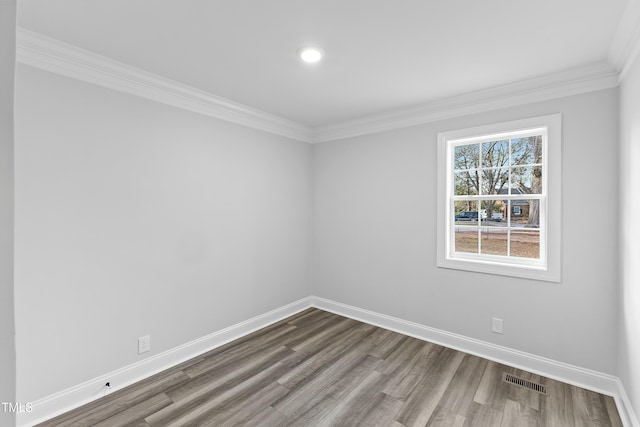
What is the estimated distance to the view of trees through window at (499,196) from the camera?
2.87 m

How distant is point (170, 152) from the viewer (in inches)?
110

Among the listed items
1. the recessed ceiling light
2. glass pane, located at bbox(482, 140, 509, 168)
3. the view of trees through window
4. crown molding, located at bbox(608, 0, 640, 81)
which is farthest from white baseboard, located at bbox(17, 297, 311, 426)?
crown molding, located at bbox(608, 0, 640, 81)

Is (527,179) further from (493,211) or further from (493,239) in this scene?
(493,239)

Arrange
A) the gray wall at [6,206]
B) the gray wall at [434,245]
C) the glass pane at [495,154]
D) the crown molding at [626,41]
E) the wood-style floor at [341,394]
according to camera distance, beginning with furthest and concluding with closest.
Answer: the glass pane at [495,154], the gray wall at [434,245], the wood-style floor at [341,394], the crown molding at [626,41], the gray wall at [6,206]

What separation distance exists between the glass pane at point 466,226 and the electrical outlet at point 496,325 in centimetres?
67

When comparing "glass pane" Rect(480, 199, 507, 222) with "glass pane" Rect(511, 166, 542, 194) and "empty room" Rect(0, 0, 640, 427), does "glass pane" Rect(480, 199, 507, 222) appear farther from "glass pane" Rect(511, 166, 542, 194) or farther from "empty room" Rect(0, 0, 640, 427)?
"glass pane" Rect(511, 166, 542, 194)

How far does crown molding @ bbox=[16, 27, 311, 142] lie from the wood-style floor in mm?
2438

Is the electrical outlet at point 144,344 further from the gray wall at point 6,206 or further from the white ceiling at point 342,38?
the gray wall at point 6,206

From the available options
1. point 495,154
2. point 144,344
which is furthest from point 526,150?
point 144,344

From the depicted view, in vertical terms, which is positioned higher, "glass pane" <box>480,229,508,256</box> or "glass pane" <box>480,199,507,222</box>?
"glass pane" <box>480,199,507,222</box>

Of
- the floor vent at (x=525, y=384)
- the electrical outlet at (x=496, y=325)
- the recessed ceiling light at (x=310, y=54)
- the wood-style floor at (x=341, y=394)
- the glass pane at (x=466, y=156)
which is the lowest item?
the wood-style floor at (x=341, y=394)

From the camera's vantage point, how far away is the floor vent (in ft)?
8.08

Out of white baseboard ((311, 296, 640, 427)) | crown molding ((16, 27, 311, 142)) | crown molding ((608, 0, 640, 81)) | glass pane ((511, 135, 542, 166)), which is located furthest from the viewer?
glass pane ((511, 135, 542, 166))

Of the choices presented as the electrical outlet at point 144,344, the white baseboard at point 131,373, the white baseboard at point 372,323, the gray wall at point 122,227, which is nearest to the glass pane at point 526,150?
the white baseboard at point 372,323
